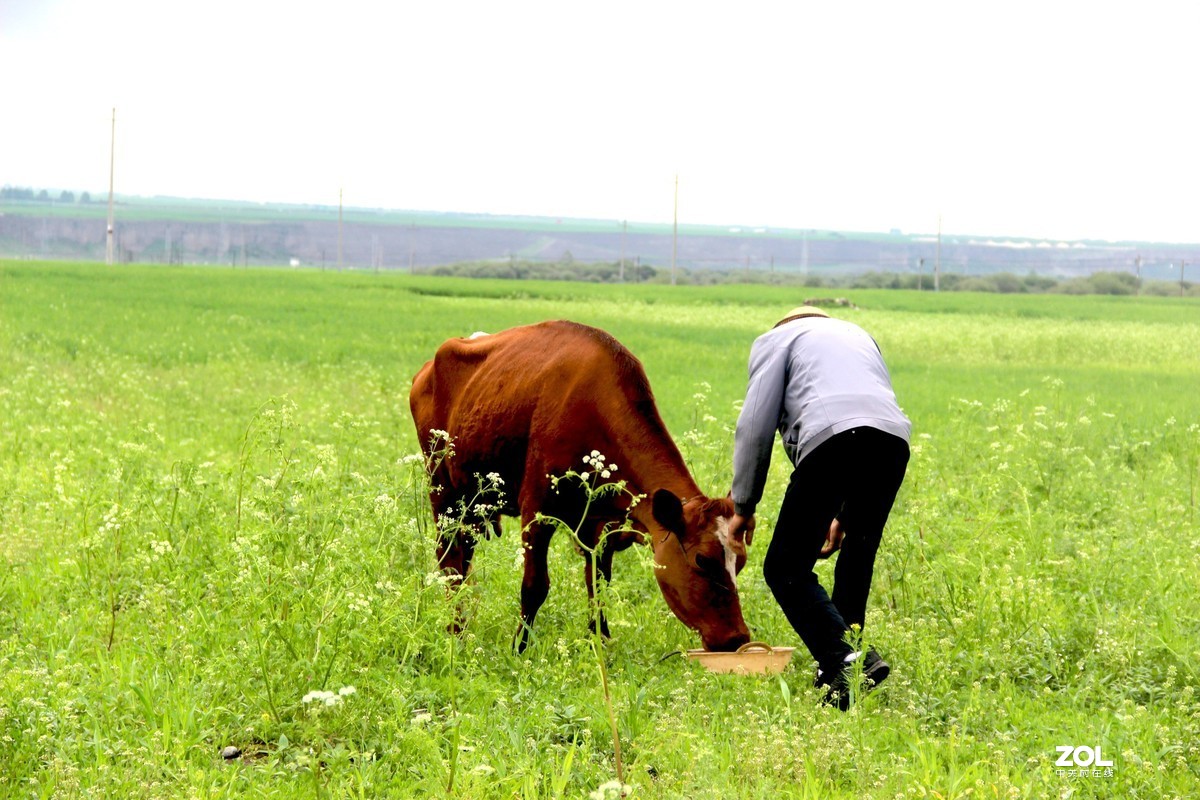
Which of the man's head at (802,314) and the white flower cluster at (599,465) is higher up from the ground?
the man's head at (802,314)

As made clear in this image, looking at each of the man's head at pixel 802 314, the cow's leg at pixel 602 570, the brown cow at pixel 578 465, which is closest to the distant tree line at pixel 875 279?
the brown cow at pixel 578 465

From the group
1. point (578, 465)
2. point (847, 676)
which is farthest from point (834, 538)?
point (578, 465)

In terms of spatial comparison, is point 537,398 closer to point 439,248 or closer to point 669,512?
point 669,512

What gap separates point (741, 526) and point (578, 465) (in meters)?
1.05

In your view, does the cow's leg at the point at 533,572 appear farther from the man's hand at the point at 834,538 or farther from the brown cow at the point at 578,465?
the man's hand at the point at 834,538

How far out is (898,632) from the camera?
→ 661 cm

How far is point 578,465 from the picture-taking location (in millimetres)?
6895

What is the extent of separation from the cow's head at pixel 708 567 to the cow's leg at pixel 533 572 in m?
0.76

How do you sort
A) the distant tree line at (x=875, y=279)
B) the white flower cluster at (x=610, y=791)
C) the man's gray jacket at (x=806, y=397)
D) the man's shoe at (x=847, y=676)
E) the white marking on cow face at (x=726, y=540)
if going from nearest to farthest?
the white flower cluster at (x=610, y=791)
the man's shoe at (x=847, y=676)
the man's gray jacket at (x=806, y=397)
the white marking on cow face at (x=726, y=540)
the distant tree line at (x=875, y=279)

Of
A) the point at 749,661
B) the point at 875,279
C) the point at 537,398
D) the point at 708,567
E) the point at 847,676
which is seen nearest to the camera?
the point at 847,676

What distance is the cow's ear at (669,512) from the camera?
6172mm

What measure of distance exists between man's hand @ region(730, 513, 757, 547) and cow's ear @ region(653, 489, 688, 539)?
0.81 ft

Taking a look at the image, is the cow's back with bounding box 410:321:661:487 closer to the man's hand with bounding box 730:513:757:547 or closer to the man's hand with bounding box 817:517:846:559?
the man's hand with bounding box 730:513:757:547

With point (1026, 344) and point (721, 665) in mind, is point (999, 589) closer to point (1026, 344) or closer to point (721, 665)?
point (721, 665)
